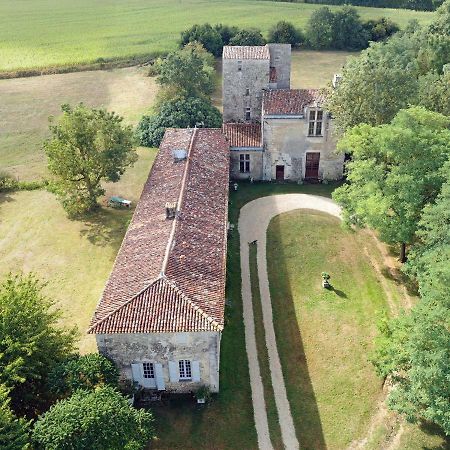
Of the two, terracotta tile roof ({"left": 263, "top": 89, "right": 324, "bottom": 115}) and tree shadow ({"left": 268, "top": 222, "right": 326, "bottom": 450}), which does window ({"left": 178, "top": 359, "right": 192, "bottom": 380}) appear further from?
terracotta tile roof ({"left": 263, "top": 89, "right": 324, "bottom": 115})

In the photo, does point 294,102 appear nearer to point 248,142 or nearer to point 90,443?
point 248,142

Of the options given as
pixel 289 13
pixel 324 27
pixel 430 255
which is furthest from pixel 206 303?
pixel 289 13

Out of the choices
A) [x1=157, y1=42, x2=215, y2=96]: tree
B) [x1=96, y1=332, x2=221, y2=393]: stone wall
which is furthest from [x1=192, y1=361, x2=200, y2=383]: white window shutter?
[x1=157, y1=42, x2=215, y2=96]: tree

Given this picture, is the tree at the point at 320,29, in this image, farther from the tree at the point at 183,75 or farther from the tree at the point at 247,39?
the tree at the point at 183,75

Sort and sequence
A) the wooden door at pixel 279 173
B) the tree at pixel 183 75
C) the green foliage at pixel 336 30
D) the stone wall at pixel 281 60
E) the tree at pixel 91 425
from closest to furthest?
the tree at pixel 91 425
the wooden door at pixel 279 173
the stone wall at pixel 281 60
the tree at pixel 183 75
the green foliage at pixel 336 30

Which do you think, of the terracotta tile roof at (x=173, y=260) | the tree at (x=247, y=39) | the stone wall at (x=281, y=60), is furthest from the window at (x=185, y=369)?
the tree at (x=247, y=39)

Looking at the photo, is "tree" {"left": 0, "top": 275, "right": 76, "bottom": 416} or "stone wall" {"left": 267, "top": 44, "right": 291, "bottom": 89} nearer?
"tree" {"left": 0, "top": 275, "right": 76, "bottom": 416}
